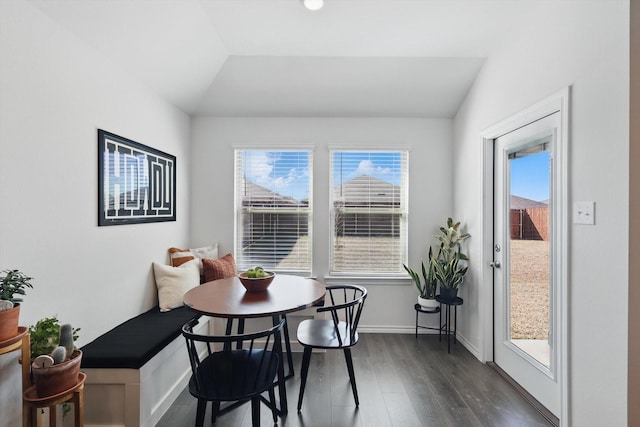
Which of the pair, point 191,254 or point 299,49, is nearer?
point 299,49

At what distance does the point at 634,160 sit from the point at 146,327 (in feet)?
10.2

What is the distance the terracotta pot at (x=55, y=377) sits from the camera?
1.40 metres

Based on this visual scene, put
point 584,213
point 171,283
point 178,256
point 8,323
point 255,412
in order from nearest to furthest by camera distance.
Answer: point 8,323 → point 255,412 → point 584,213 → point 171,283 → point 178,256

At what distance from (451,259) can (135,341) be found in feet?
9.45

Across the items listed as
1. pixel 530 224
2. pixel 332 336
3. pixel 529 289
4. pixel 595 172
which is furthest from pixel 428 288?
pixel 595 172

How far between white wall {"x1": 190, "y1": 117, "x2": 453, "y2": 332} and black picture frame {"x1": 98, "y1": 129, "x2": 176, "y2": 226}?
0.49 m

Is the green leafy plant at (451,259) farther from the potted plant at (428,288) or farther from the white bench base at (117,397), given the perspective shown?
the white bench base at (117,397)

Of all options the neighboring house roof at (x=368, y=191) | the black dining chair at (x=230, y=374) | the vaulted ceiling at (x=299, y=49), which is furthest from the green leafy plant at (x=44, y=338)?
the neighboring house roof at (x=368, y=191)

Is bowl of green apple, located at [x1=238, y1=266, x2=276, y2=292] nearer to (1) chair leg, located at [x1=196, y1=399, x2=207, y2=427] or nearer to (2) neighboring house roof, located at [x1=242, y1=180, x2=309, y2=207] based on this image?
(1) chair leg, located at [x1=196, y1=399, x2=207, y2=427]

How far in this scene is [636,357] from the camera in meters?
1.51

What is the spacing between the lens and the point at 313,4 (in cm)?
231

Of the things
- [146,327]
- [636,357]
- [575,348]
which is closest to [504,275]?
[575,348]

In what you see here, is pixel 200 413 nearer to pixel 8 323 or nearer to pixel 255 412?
pixel 255 412

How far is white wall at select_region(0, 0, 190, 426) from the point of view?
1.55m
